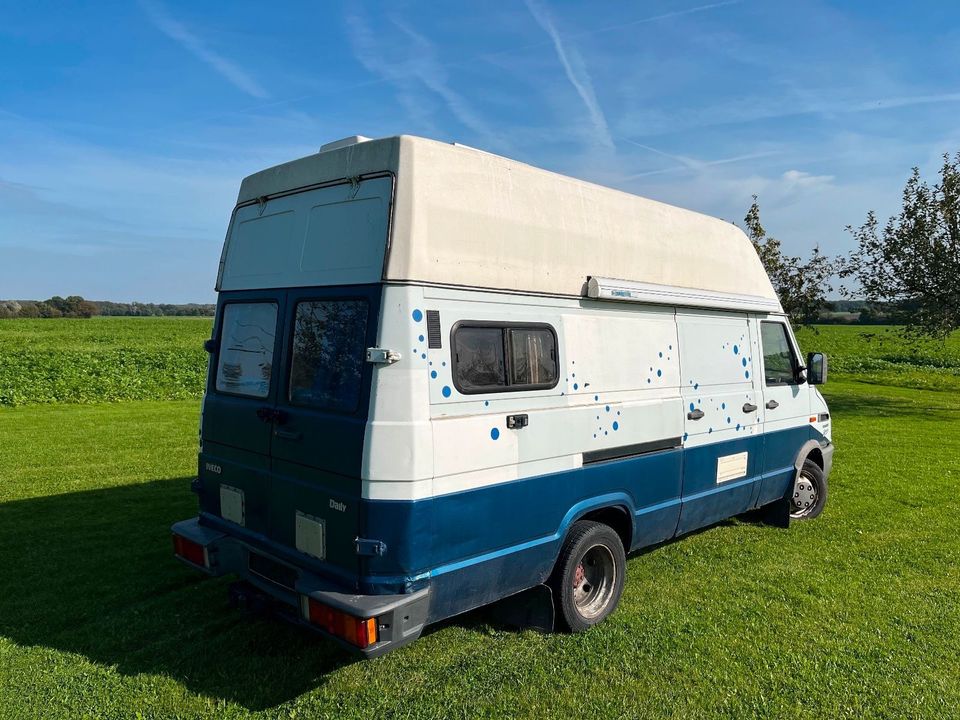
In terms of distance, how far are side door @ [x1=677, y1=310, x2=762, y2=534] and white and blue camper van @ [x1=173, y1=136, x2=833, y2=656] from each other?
4 cm

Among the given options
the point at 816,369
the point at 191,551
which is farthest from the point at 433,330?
the point at 816,369

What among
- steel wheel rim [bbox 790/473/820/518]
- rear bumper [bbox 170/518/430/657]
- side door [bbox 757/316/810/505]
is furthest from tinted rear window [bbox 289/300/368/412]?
steel wheel rim [bbox 790/473/820/518]

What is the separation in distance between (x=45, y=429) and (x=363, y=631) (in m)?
12.0

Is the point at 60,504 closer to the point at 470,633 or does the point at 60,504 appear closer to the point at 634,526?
the point at 470,633

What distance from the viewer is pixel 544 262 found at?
4375mm

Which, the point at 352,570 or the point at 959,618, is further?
the point at 959,618

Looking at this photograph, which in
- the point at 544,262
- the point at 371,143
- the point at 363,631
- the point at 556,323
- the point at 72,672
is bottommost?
the point at 72,672

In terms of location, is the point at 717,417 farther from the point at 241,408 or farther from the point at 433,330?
the point at 241,408

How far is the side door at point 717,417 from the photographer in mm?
5461

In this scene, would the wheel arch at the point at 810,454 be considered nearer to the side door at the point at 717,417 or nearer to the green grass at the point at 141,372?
the side door at the point at 717,417

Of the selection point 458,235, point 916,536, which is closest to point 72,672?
point 458,235

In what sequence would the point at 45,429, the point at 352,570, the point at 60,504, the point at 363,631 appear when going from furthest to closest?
the point at 45,429 → the point at 60,504 → the point at 352,570 → the point at 363,631

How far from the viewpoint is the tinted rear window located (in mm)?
3709

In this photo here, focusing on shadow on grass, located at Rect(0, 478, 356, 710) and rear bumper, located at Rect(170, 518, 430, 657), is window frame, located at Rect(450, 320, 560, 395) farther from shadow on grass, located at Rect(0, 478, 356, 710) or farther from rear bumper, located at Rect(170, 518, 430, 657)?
shadow on grass, located at Rect(0, 478, 356, 710)
